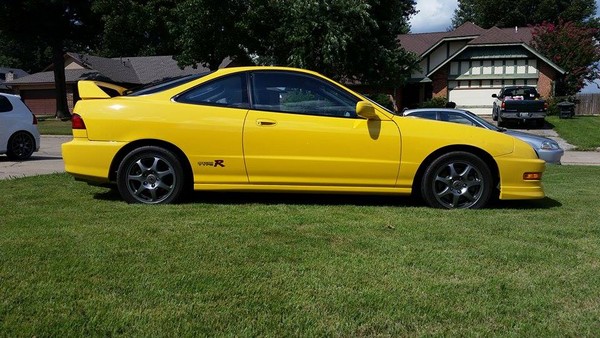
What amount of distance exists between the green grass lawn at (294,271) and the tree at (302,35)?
53.7 ft

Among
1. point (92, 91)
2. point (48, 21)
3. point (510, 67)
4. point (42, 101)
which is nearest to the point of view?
point (92, 91)

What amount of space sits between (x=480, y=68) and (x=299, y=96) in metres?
32.7

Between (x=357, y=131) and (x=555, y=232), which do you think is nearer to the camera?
(x=555, y=232)

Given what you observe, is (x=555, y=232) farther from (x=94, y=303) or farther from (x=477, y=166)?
(x=94, y=303)

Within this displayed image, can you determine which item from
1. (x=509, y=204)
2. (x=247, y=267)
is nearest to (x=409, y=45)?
(x=509, y=204)

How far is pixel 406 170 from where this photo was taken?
5.77m

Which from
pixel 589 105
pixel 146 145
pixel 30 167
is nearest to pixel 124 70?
pixel 589 105

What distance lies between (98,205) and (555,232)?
444cm

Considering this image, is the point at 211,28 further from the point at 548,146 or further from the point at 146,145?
the point at 146,145

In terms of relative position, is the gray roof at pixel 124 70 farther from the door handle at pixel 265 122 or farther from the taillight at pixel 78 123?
the door handle at pixel 265 122

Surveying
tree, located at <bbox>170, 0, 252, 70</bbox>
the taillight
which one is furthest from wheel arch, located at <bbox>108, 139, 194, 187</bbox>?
tree, located at <bbox>170, 0, 252, 70</bbox>

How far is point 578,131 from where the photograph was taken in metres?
23.6

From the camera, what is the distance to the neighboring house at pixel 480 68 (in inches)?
1374

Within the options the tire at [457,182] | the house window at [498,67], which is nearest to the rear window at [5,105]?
the tire at [457,182]
